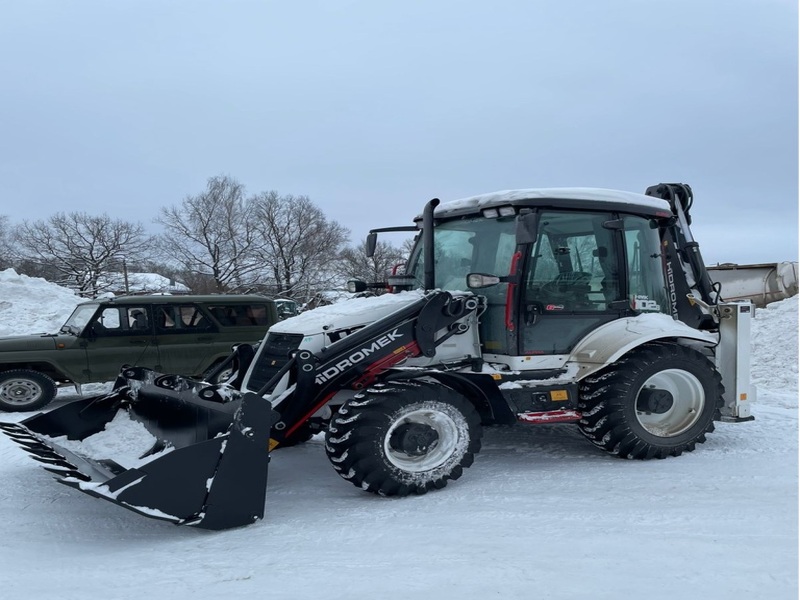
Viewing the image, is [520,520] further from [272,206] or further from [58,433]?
[272,206]

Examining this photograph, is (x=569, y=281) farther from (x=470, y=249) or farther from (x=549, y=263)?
(x=470, y=249)

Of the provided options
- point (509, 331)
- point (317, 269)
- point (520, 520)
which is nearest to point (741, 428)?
point (509, 331)

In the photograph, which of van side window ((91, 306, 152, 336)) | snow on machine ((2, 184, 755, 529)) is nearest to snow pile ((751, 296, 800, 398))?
snow on machine ((2, 184, 755, 529))

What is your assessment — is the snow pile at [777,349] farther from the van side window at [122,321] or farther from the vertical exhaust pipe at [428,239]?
the van side window at [122,321]

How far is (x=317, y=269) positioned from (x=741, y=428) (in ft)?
99.0

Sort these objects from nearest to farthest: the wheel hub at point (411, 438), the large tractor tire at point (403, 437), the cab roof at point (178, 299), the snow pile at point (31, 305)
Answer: the large tractor tire at point (403, 437) → the wheel hub at point (411, 438) → the cab roof at point (178, 299) → the snow pile at point (31, 305)

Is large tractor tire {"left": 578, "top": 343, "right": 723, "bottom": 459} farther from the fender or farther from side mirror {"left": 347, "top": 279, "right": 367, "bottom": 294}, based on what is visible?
side mirror {"left": 347, "top": 279, "right": 367, "bottom": 294}

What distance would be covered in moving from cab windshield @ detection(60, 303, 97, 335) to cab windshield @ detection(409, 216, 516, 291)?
609 centimetres

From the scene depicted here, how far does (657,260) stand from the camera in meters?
6.29

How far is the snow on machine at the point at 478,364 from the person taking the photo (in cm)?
494

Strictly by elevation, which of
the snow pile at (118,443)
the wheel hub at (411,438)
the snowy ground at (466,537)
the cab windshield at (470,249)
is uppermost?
the cab windshield at (470,249)

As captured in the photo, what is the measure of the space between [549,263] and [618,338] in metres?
0.86

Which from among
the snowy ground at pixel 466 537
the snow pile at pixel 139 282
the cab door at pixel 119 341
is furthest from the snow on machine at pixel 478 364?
the snow pile at pixel 139 282

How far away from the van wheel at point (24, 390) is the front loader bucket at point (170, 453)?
434cm
